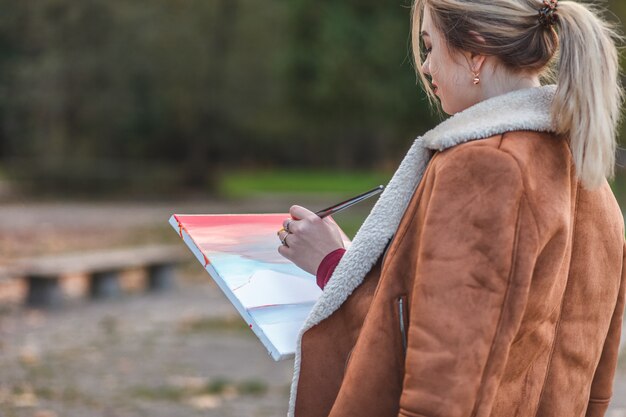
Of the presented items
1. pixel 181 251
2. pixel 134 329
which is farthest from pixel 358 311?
pixel 181 251

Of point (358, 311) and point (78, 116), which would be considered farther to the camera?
point (78, 116)

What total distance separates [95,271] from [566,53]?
879 centimetres

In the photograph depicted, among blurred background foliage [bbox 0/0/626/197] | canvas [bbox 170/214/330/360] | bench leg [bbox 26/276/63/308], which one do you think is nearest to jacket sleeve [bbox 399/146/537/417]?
canvas [bbox 170/214/330/360]

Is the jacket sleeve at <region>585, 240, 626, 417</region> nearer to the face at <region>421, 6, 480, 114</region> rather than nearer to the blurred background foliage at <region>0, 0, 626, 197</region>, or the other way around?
the face at <region>421, 6, 480, 114</region>

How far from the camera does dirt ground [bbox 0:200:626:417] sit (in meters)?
5.54

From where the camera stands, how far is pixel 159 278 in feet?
35.2

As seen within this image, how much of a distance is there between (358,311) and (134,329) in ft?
21.7

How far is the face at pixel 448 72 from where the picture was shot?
1.76m

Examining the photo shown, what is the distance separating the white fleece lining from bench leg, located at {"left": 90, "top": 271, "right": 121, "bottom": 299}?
27.7 ft

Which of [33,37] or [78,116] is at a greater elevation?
[33,37]

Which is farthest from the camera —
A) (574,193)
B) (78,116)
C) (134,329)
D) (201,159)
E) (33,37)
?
(201,159)

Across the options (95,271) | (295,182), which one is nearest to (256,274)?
(95,271)

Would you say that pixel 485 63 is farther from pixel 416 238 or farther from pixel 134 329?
pixel 134 329

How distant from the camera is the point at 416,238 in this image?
5.54 feet
